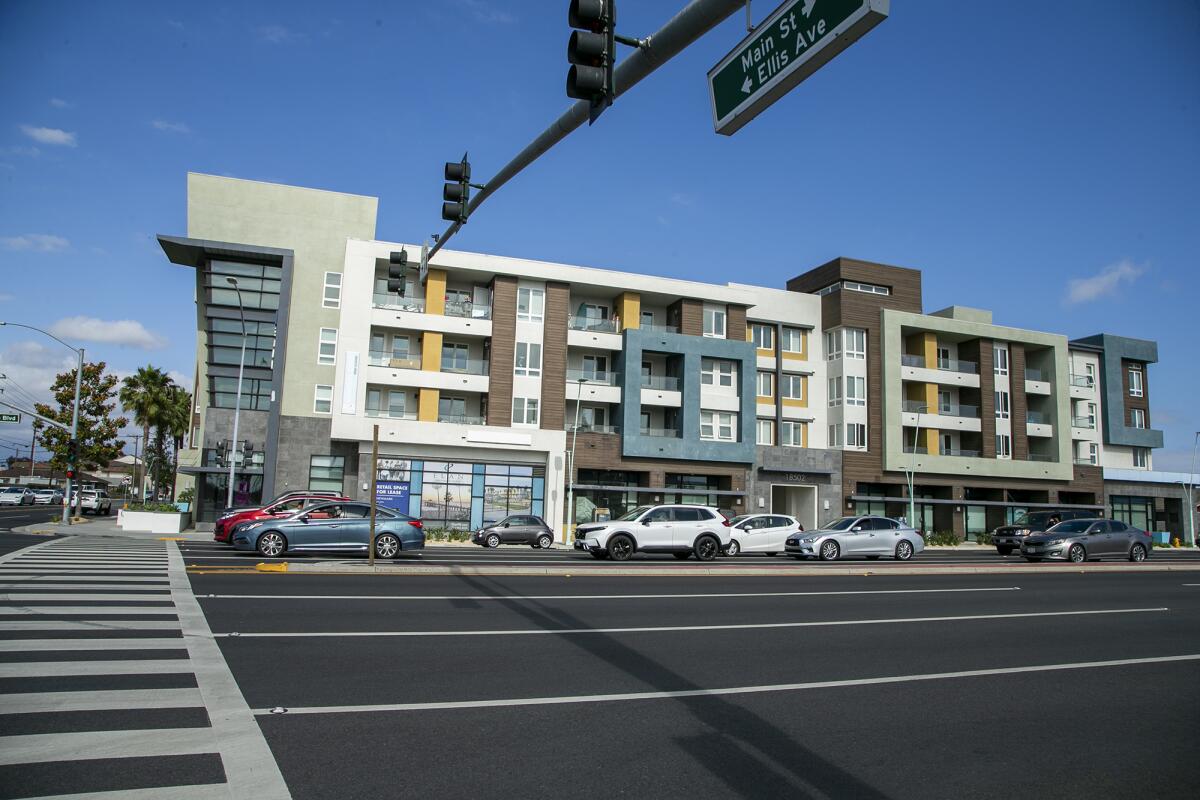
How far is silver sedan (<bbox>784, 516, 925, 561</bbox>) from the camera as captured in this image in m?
26.8

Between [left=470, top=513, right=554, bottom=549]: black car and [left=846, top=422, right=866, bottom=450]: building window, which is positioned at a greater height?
[left=846, top=422, right=866, bottom=450]: building window

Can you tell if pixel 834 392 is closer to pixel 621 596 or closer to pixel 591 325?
pixel 591 325

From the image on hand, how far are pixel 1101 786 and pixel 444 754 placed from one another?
14.1ft


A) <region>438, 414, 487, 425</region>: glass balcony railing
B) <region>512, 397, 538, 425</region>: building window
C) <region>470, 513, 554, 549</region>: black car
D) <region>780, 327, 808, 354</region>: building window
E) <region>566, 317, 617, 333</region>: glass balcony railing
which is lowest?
<region>470, 513, 554, 549</region>: black car

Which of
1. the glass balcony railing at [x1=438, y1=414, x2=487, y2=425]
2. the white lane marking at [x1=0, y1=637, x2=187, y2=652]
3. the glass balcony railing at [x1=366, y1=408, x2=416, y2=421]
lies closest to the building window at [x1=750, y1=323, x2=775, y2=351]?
the glass balcony railing at [x1=438, y1=414, x2=487, y2=425]

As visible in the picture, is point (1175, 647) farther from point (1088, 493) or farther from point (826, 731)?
point (1088, 493)

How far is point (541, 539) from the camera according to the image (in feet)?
112

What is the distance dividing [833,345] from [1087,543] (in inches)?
1125

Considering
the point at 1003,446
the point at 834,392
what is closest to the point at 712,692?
the point at 834,392

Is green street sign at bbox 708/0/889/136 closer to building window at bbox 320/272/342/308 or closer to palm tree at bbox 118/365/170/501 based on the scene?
building window at bbox 320/272/342/308

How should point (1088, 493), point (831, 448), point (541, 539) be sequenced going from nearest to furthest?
point (541, 539)
point (831, 448)
point (1088, 493)

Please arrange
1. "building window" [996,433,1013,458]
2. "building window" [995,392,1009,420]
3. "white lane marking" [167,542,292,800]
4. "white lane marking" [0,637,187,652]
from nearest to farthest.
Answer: "white lane marking" [167,542,292,800] < "white lane marking" [0,637,187,652] < "building window" [996,433,1013,458] < "building window" [995,392,1009,420]

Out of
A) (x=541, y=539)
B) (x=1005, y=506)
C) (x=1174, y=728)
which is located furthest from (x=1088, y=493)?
(x=1174, y=728)

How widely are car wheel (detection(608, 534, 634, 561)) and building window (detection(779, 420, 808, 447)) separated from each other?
29509 millimetres
